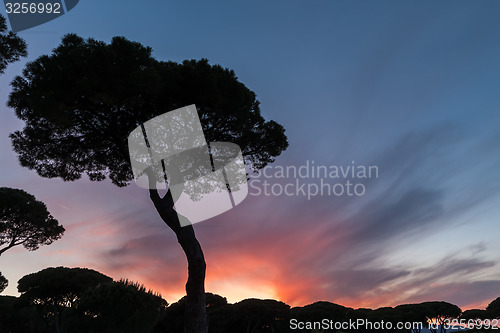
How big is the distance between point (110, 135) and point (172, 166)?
2978mm

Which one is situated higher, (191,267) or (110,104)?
(110,104)

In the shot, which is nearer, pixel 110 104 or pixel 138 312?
pixel 110 104

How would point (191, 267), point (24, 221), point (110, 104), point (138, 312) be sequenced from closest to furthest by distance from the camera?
point (110, 104) → point (191, 267) → point (138, 312) → point (24, 221)

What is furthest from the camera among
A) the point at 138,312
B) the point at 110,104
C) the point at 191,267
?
the point at 138,312

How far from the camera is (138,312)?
15.2 m

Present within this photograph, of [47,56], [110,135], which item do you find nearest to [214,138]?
[110,135]

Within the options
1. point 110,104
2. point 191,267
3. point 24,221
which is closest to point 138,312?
point 191,267

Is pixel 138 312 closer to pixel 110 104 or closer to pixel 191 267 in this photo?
pixel 191 267

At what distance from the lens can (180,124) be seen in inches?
573

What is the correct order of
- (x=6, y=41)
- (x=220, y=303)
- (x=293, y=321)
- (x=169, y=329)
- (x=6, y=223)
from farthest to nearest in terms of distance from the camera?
(x=293, y=321) → (x=220, y=303) → (x=169, y=329) → (x=6, y=223) → (x=6, y=41)

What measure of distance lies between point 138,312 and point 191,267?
162 inches

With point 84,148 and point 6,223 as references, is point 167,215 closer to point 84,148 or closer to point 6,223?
point 84,148

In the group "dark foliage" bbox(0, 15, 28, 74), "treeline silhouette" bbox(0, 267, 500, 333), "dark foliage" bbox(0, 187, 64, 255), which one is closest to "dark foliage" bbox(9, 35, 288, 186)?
"dark foliage" bbox(0, 15, 28, 74)

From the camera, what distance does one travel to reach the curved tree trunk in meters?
12.7
